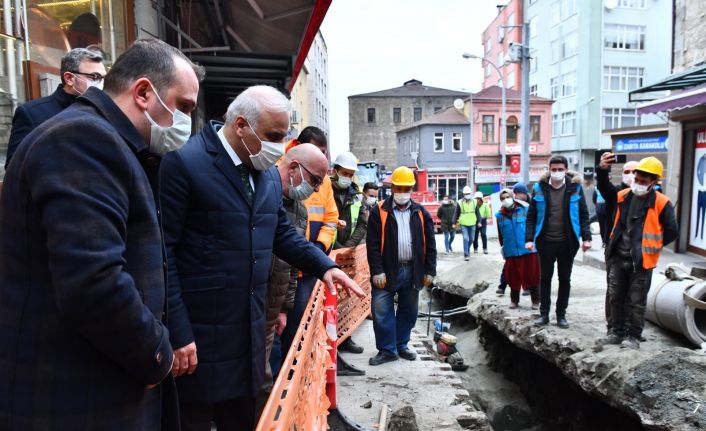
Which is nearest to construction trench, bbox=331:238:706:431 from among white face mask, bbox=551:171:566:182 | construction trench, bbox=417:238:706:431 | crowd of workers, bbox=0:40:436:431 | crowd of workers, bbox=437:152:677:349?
construction trench, bbox=417:238:706:431

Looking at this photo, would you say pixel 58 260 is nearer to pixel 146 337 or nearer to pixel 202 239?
pixel 146 337

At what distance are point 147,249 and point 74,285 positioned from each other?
301mm

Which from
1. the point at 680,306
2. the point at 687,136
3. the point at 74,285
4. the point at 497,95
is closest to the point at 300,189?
the point at 74,285

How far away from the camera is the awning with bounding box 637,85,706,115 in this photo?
8586mm

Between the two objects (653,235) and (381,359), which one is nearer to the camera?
(653,235)

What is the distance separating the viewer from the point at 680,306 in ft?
17.8

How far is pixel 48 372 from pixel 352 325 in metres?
5.21

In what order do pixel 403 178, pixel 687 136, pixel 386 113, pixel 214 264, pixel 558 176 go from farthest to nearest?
pixel 386 113
pixel 687 136
pixel 558 176
pixel 403 178
pixel 214 264

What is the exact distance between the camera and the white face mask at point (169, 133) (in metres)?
1.61

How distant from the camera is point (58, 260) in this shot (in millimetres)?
1232

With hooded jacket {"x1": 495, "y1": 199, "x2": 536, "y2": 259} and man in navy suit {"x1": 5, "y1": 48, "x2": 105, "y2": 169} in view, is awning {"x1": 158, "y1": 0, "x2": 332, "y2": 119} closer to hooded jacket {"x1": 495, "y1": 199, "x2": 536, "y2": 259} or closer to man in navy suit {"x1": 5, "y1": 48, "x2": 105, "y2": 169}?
man in navy suit {"x1": 5, "y1": 48, "x2": 105, "y2": 169}

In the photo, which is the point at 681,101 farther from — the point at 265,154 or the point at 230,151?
the point at 230,151

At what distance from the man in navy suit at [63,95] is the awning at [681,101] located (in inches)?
374

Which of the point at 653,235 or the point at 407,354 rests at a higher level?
the point at 653,235
